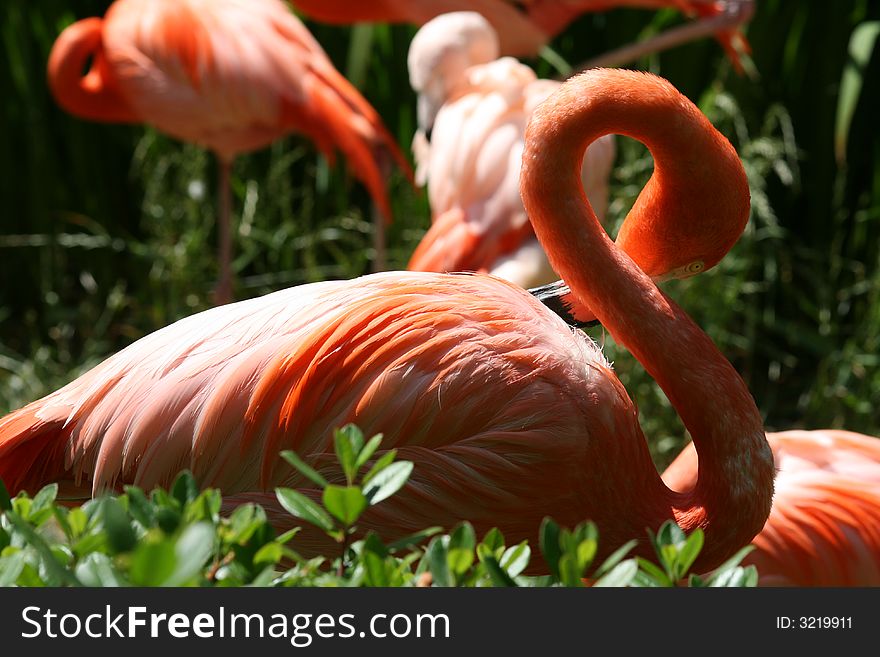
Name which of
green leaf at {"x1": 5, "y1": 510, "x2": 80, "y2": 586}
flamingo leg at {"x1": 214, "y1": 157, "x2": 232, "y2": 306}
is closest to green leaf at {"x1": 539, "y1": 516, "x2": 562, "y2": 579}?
green leaf at {"x1": 5, "y1": 510, "x2": 80, "y2": 586}

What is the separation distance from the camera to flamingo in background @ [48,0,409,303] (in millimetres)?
4812

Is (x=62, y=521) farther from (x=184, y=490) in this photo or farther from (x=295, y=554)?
(x=295, y=554)

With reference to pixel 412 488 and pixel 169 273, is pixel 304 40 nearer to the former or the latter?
pixel 169 273

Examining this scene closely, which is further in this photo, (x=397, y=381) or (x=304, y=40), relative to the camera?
(x=304, y=40)

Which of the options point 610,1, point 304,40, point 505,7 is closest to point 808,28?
point 610,1

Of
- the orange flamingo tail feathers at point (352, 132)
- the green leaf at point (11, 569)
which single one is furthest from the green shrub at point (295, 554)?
the orange flamingo tail feathers at point (352, 132)

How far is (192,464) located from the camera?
6.53 ft

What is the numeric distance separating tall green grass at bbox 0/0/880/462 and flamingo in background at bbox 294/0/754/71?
27 centimetres

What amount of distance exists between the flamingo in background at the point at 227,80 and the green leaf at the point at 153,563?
12.8ft

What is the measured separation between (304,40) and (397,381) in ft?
11.1

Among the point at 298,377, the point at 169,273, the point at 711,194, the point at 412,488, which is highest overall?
the point at 711,194

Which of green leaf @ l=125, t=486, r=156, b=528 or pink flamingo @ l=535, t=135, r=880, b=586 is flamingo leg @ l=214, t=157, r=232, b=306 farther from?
green leaf @ l=125, t=486, r=156, b=528

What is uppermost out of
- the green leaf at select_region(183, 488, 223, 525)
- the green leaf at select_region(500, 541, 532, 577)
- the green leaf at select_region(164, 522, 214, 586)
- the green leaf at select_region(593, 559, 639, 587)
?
the green leaf at select_region(164, 522, 214, 586)
